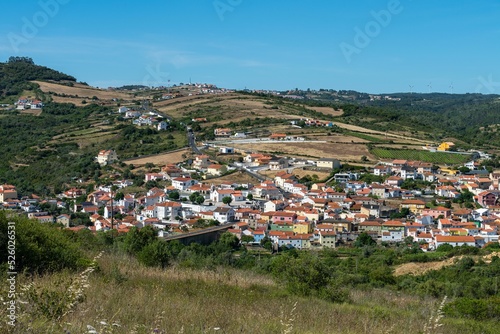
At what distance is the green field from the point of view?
4562 centimetres

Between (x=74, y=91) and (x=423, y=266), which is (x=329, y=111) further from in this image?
(x=423, y=266)

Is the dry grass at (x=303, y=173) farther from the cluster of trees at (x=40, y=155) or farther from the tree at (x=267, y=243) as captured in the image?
the cluster of trees at (x=40, y=155)

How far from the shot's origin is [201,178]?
3791cm

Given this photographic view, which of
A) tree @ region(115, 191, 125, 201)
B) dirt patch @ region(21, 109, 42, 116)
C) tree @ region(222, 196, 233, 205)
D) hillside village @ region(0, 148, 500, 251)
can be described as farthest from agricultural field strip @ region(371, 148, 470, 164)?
dirt patch @ region(21, 109, 42, 116)

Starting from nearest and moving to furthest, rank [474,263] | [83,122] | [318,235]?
[474,263] < [318,235] < [83,122]

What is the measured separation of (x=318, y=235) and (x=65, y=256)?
898 inches

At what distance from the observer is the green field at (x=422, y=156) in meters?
45.6

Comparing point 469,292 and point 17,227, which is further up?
point 17,227

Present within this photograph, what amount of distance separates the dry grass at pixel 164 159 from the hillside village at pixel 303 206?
1703mm

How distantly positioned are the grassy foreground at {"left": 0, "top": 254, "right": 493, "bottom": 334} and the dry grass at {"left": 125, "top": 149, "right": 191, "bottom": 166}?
3662 cm

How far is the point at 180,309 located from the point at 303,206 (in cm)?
2836

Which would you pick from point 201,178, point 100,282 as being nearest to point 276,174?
point 201,178

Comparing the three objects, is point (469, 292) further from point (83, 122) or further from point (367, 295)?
point (83, 122)

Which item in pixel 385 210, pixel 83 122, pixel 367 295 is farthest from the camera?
pixel 83 122
